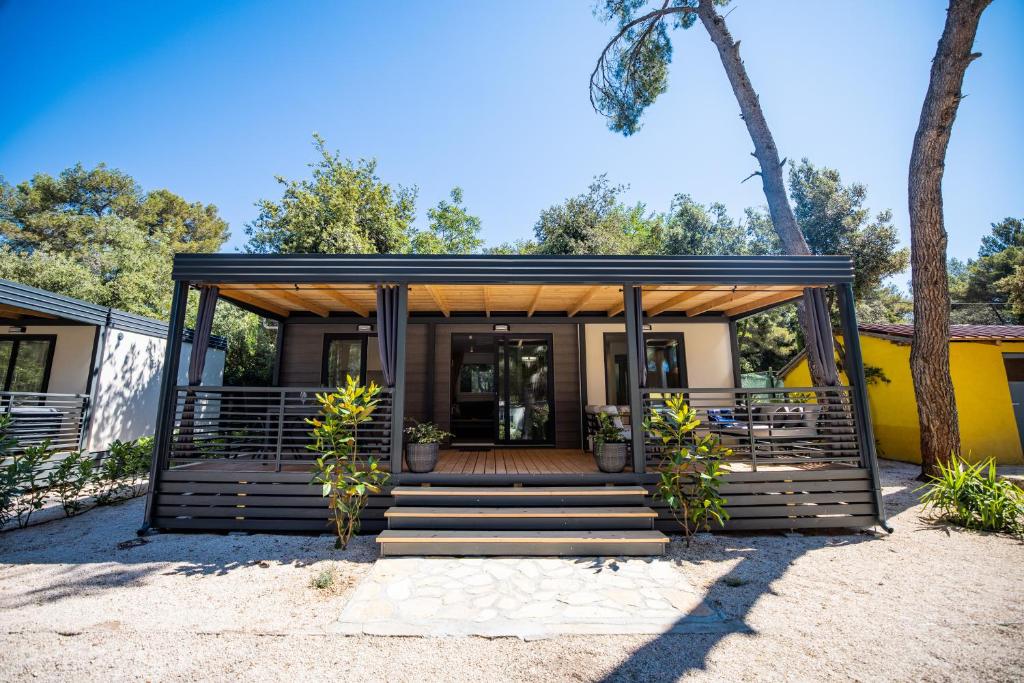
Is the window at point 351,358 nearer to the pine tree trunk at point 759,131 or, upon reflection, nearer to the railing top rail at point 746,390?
the railing top rail at point 746,390

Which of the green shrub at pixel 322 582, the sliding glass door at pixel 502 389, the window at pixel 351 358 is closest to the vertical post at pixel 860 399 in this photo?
the sliding glass door at pixel 502 389

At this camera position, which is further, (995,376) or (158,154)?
(158,154)

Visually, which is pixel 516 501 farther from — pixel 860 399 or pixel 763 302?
pixel 763 302

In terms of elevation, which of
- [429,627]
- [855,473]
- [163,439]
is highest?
[163,439]

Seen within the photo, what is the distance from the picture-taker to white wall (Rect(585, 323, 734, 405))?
24.2ft

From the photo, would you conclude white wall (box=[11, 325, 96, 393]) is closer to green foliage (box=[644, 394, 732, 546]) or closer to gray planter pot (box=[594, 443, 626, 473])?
gray planter pot (box=[594, 443, 626, 473])

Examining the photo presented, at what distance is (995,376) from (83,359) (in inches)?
709

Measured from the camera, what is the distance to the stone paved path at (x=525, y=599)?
2.71 meters

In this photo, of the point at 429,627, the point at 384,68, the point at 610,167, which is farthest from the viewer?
the point at 610,167

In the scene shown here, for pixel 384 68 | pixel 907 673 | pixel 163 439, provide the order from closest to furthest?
pixel 907 673 < pixel 163 439 < pixel 384 68

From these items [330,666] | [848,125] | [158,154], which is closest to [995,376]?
[848,125]

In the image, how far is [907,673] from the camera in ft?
7.24

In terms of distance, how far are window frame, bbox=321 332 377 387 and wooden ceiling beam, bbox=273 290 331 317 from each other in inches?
16.9

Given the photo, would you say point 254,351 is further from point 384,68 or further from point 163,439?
point 163,439
